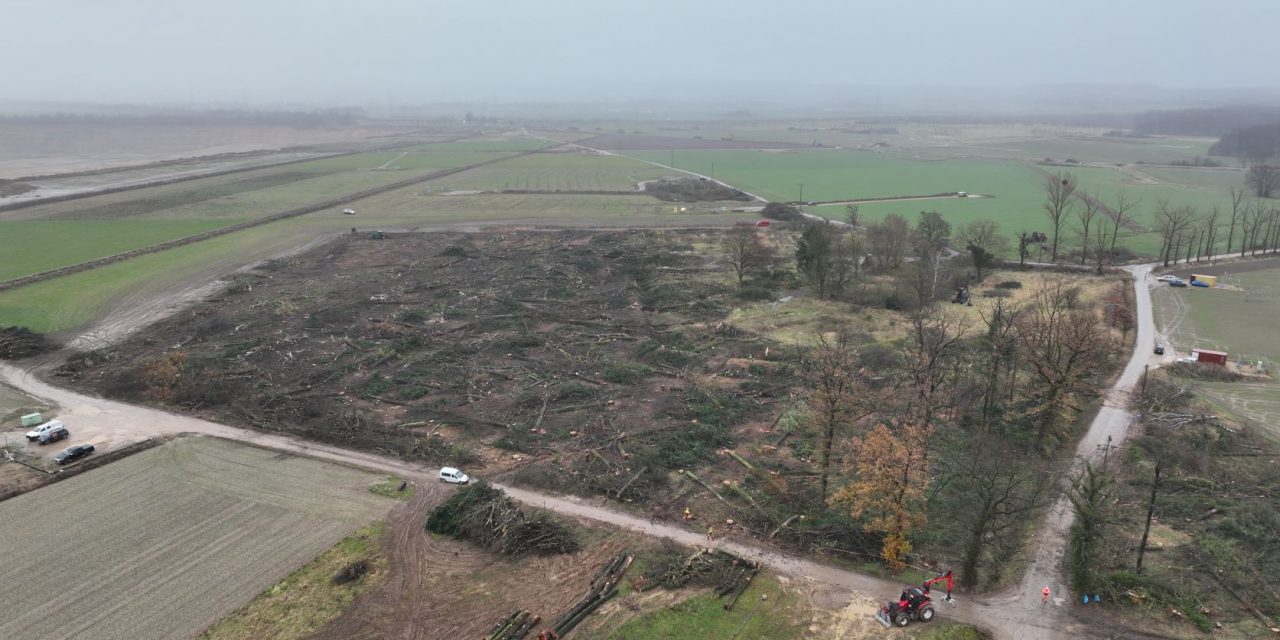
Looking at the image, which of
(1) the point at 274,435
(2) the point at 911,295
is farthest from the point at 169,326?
(2) the point at 911,295

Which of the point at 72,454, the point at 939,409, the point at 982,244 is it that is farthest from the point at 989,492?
the point at 982,244

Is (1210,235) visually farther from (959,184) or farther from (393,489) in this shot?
(393,489)

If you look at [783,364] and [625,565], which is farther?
[783,364]

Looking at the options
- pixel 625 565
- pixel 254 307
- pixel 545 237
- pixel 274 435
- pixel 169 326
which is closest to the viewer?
pixel 625 565

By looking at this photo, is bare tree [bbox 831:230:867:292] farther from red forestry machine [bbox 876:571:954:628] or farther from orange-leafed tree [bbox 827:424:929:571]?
red forestry machine [bbox 876:571:954:628]

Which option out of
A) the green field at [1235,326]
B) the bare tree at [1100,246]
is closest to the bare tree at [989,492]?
the green field at [1235,326]

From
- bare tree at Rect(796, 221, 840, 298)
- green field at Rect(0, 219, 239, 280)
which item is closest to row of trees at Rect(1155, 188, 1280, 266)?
bare tree at Rect(796, 221, 840, 298)

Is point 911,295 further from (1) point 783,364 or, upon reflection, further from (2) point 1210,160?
(2) point 1210,160
